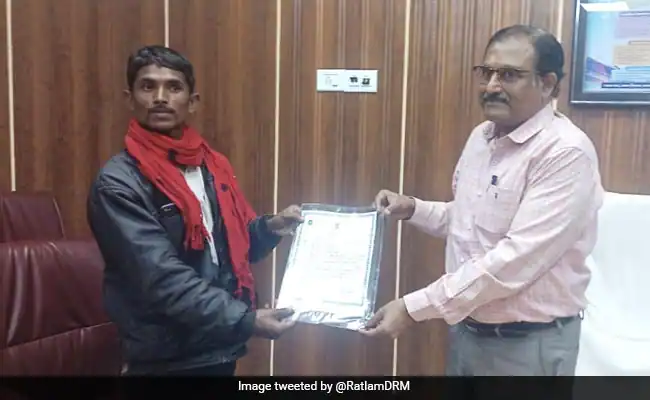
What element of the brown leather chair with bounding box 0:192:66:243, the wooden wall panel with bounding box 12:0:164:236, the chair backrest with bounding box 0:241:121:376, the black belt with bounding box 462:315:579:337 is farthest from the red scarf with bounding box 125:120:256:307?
the wooden wall panel with bounding box 12:0:164:236

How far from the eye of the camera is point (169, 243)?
4.07ft

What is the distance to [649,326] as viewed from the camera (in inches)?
66.4

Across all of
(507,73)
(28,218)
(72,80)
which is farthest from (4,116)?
(507,73)

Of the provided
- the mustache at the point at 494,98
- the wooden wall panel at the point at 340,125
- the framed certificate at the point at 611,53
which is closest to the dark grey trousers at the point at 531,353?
the mustache at the point at 494,98

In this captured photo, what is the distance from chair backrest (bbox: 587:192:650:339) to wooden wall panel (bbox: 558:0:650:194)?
0.45ft

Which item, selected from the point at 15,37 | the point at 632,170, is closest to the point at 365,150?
the point at 632,170

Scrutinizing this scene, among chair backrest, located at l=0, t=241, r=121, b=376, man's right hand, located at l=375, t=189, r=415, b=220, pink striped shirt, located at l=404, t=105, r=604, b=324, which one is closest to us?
pink striped shirt, located at l=404, t=105, r=604, b=324


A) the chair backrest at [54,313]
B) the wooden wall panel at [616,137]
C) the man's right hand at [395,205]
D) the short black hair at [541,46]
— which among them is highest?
the short black hair at [541,46]

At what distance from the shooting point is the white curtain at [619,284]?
1.68m

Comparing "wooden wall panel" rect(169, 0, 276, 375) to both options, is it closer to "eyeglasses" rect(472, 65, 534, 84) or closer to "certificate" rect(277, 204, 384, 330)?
"certificate" rect(277, 204, 384, 330)

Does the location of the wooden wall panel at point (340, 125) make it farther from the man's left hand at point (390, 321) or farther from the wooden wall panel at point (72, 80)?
the man's left hand at point (390, 321)

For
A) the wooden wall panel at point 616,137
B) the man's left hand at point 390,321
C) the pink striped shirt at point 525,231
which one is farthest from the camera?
the wooden wall panel at point 616,137

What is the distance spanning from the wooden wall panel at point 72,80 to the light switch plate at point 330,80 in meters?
0.58

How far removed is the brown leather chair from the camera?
1.72 meters
